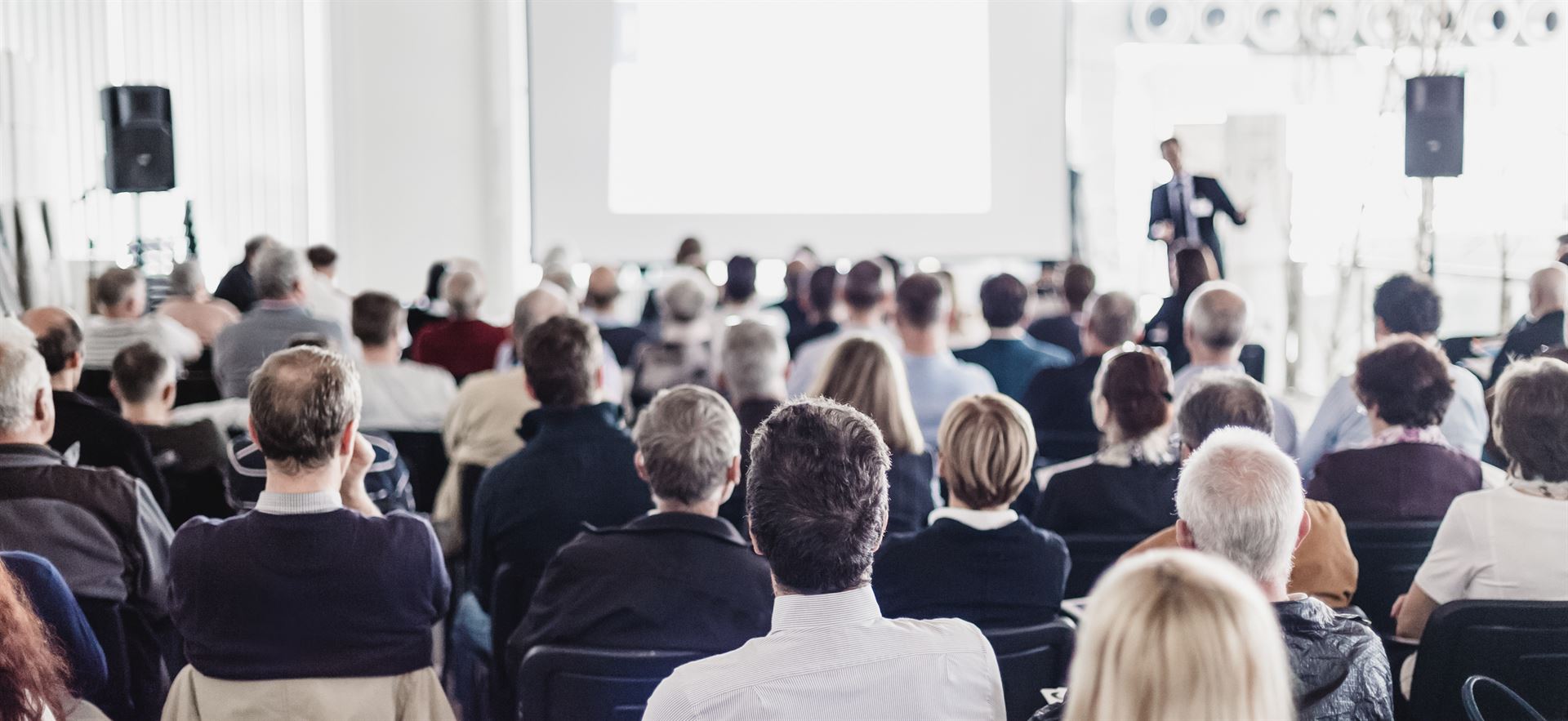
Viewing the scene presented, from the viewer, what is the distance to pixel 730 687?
1.57 m

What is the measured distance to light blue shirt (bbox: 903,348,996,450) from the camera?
4469 mm

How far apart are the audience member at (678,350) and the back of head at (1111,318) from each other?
1356mm

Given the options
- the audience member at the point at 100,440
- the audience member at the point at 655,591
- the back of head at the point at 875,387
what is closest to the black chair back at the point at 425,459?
the audience member at the point at 100,440

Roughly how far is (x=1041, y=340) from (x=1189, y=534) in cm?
439

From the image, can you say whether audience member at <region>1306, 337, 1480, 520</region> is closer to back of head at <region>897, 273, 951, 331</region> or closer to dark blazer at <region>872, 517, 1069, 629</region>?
dark blazer at <region>872, 517, 1069, 629</region>

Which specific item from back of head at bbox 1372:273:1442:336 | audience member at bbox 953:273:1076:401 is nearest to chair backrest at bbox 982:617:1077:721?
back of head at bbox 1372:273:1442:336

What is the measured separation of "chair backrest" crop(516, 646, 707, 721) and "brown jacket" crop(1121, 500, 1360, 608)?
0.99 m

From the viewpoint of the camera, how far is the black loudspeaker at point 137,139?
7543mm

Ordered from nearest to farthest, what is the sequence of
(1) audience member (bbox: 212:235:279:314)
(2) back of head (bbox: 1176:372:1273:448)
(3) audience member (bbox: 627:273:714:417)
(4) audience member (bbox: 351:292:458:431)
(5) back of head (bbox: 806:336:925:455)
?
(2) back of head (bbox: 1176:372:1273:448) → (5) back of head (bbox: 806:336:925:455) → (4) audience member (bbox: 351:292:458:431) → (3) audience member (bbox: 627:273:714:417) → (1) audience member (bbox: 212:235:279:314)

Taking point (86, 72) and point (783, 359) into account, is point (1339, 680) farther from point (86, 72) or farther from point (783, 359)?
point (86, 72)

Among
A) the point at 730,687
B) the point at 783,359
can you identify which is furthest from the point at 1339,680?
the point at 783,359

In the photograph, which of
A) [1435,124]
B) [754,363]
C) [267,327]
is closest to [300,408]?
[754,363]

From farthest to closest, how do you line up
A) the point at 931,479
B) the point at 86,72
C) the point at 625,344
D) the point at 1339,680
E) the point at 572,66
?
the point at 572,66
the point at 86,72
the point at 625,344
the point at 931,479
the point at 1339,680

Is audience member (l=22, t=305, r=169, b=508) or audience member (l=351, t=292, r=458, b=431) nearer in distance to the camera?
audience member (l=22, t=305, r=169, b=508)
